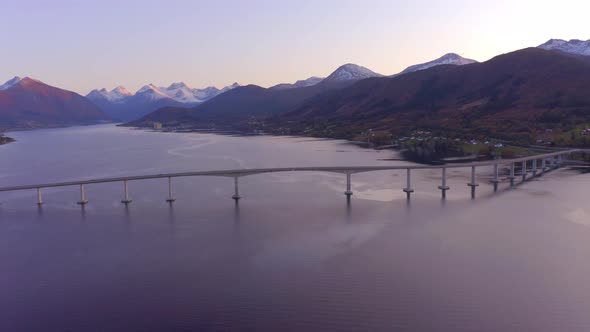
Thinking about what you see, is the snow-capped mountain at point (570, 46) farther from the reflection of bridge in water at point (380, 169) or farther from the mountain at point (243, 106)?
the reflection of bridge in water at point (380, 169)

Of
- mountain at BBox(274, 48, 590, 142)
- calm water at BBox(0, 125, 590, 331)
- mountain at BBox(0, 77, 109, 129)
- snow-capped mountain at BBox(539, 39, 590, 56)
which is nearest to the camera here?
calm water at BBox(0, 125, 590, 331)

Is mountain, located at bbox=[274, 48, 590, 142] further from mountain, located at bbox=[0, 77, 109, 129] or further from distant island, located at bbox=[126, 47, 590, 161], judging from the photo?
mountain, located at bbox=[0, 77, 109, 129]

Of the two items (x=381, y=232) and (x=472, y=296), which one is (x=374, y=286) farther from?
(x=381, y=232)

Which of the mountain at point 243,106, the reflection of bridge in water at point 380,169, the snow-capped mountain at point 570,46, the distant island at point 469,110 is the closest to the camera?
the reflection of bridge in water at point 380,169

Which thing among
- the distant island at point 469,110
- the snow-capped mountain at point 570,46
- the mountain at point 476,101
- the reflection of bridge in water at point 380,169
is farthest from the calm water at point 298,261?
the snow-capped mountain at point 570,46

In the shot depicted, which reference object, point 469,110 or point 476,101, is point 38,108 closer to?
point 476,101

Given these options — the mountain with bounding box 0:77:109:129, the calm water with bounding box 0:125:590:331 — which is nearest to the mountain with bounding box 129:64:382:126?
the mountain with bounding box 0:77:109:129
